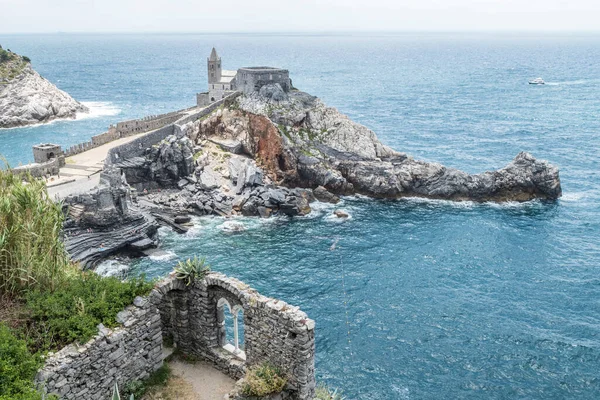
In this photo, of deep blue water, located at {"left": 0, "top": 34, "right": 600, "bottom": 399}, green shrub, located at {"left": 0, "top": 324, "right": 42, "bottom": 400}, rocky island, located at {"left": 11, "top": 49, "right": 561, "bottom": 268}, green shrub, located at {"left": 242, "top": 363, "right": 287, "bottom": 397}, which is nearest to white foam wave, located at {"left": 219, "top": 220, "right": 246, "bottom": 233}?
rocky island, located at {"left": 11, "top": 49, "right": 561, "bottom": 268}

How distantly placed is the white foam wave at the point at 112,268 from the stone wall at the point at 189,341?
81.7 feet

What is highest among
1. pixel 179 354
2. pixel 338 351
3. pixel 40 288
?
pixel 40 288

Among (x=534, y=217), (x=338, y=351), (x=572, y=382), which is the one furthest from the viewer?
(x=534, y=217)

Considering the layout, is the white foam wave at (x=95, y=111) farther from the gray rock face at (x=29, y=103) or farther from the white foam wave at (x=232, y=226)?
the white foam wave at (x=232, y=226)

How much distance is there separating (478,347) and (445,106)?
4068 inches

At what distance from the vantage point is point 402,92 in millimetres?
157750

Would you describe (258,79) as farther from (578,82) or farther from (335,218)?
(578,82)

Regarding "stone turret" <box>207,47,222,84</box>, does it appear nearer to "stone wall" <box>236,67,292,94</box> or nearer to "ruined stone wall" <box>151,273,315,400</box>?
"stone wall" <box>236,67,292,94</box>

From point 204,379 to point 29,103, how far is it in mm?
106791

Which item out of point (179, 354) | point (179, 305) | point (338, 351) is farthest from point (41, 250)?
point (338, 351)

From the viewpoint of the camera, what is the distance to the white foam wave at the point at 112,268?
44.8m

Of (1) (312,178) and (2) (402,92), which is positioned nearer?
(1) (312,178)

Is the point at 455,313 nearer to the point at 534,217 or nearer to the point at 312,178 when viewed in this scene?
the point at 534,217

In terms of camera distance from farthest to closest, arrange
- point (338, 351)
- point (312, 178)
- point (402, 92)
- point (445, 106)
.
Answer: point (402, 92), point (445, 106), point (312, 178), point (338, 351)
